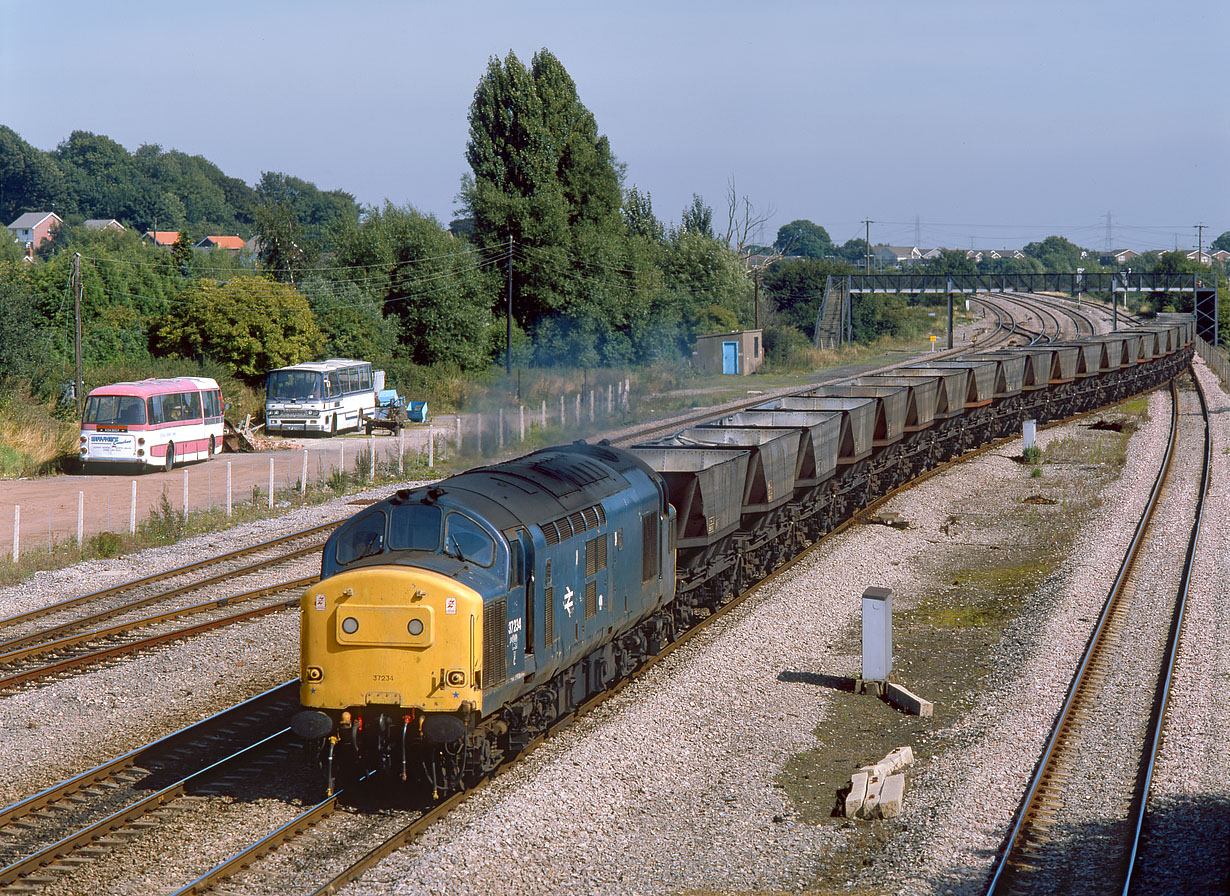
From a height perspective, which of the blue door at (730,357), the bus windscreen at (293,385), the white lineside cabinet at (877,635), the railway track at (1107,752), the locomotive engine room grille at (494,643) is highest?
the blue door at (730,357)

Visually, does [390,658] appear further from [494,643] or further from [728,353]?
[728,353]

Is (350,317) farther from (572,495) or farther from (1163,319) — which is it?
(1163,319)

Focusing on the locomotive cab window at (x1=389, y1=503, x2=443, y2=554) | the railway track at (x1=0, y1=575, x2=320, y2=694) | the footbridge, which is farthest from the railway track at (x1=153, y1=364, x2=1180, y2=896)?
the footbridge

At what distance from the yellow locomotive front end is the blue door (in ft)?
189

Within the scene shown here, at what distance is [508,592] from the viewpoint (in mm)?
11164

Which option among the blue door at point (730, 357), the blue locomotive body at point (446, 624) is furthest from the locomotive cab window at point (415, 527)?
the blue door at point (730, 357)

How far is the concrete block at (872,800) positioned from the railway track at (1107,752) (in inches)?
52.6

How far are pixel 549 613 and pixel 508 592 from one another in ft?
3.31

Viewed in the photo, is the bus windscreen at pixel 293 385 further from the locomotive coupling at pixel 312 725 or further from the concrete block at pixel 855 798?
the concrete block at pixel 855 798

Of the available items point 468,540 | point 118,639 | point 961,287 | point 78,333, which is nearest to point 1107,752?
point 468,540

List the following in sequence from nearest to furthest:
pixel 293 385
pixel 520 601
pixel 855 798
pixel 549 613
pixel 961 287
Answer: pixel 520 601 < pixel 855 798 < pixel 549 613 < pixel 293 385 < pixel 961 287

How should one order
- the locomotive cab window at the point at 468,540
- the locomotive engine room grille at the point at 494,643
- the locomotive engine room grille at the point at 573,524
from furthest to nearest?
the locomotive engine room grille at the point at 573,524 < the locomotive cab window at the point at 468,540 < the locomotive engine room grille at the point at 494,643

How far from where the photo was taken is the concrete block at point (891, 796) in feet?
38.0

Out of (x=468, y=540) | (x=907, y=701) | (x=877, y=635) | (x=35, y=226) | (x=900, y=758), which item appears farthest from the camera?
(x=35, y=226)
